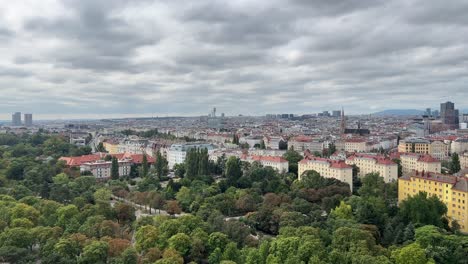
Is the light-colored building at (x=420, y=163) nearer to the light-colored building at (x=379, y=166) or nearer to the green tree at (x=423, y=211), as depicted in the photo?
the light-colored building at (x=379, y=166)

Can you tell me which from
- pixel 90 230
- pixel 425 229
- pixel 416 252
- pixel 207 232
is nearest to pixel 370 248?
pixel 416 252

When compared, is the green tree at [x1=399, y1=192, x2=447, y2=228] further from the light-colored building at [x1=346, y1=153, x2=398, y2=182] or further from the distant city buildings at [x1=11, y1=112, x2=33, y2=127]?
the distant city buildings at [x1=11, y1=112, x2=33, y2=127]

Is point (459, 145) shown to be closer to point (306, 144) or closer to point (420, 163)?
point (306, 144)

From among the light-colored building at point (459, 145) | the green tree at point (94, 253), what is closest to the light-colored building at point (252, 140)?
the light-colored building at point (459, 145)

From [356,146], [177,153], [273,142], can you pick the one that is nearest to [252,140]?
[273,142]

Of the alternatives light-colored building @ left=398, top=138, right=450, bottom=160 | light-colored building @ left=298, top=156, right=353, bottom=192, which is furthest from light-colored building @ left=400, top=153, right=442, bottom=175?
light-colored building @ left=398, top=138, right=450, bottom=160

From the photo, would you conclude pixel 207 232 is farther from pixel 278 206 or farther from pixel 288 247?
pixel 278 206

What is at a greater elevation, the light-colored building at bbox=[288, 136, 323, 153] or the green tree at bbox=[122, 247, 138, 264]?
the light-colored building at bbox=[288, 136, 323, 153]
